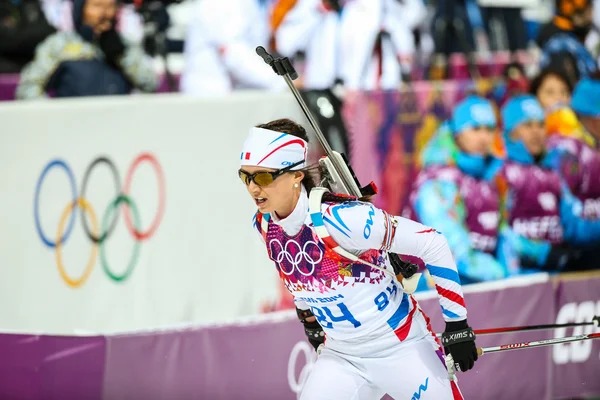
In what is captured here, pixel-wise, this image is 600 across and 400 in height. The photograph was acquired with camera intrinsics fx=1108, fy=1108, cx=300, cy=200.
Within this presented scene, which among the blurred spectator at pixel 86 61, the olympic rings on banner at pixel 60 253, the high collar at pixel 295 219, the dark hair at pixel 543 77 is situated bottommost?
the olympic rings on banner at pixel 60 253

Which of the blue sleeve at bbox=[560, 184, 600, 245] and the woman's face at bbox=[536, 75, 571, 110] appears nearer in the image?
the blue sleeve at bbox=[560, 184, 600, 245]

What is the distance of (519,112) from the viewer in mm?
9203

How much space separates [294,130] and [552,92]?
5104 mm

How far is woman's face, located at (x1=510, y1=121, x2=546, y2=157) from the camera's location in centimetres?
914

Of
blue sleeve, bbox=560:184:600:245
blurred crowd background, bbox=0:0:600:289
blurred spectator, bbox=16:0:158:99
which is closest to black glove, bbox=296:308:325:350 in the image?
blurred crowd background, bbox=0:0:600:289

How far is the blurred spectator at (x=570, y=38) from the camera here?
10.3 metres

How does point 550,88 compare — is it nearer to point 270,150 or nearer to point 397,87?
point 397,87

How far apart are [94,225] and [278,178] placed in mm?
2525

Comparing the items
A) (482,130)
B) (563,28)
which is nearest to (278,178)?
(482,130)

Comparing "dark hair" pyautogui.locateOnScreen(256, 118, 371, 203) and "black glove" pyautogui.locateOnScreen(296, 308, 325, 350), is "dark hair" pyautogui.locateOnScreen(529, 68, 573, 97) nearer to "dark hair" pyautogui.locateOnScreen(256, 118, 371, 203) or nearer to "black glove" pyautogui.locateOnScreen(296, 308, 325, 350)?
"black glove" pyautogui.locateOnScreen(296, 308, 325, 350)

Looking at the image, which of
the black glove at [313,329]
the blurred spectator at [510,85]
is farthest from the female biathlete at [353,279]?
the blurred spectator at [510,85]

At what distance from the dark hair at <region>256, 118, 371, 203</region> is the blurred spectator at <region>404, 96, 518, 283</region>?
10.4ft

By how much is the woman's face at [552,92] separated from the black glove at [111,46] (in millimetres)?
3671

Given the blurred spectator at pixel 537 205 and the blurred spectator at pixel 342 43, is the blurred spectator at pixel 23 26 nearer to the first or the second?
the blurred spectator at pixel 342 43
